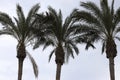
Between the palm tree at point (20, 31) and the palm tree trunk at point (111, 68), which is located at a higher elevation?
the palm tree at point (20, 31)

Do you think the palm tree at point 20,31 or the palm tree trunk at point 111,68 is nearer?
the palm tree trunk at point 111,68

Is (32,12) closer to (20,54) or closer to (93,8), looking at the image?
(20,54)

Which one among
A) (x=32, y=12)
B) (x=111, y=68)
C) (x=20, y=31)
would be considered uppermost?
(x=32, y=12)

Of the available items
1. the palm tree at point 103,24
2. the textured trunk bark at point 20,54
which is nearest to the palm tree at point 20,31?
the textured trunk bark at point 20,54

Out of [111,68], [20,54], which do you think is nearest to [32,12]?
[20,54]

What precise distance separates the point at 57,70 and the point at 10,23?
7051 mm

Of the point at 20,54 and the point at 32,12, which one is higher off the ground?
the point at 32,12

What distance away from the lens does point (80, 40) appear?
37.2 meters

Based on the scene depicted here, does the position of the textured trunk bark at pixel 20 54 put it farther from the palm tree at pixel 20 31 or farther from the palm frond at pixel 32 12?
the palm frond at pixel 32 12

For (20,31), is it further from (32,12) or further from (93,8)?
(93,8)

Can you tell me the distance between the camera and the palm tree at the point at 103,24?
34344 mm

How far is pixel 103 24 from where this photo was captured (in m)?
34.5

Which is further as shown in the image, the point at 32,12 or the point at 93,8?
the point at 32,12

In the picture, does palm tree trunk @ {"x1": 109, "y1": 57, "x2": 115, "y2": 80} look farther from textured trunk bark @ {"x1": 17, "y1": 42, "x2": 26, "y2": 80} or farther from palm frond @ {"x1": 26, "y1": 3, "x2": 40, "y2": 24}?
palm frond @ {"x1": 26, "y1": 3, "x2": 40, "y2": 24}
